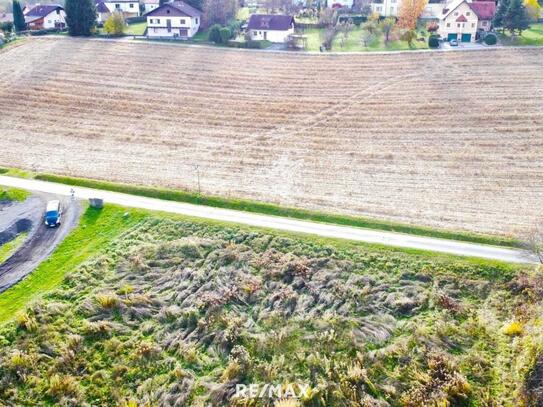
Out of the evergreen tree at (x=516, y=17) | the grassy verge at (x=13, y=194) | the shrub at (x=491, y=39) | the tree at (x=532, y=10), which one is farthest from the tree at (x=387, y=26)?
the grassy verge at (x=13, y=194)

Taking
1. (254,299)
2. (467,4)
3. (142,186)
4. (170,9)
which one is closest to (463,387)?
(254,299)

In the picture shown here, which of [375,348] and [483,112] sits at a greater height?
[483,112]

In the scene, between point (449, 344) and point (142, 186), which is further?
point (142, 186)

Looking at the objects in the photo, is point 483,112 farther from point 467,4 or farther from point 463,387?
point 463,387

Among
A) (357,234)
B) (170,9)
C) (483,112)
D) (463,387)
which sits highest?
(170,9)

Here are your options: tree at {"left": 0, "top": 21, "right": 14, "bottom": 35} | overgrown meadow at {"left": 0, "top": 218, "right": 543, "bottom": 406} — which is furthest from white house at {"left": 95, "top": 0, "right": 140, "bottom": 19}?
overgrown meadow at {"left": 0, "top": 218, "right": 543, "bottom": 406}

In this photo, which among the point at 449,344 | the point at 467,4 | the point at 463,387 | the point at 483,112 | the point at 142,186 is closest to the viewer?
the point at 463,387

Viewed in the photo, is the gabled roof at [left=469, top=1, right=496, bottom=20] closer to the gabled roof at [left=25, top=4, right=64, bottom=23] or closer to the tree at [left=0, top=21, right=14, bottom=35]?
the gabled roof at [left=25, top=4, right=64, bottom=23]
